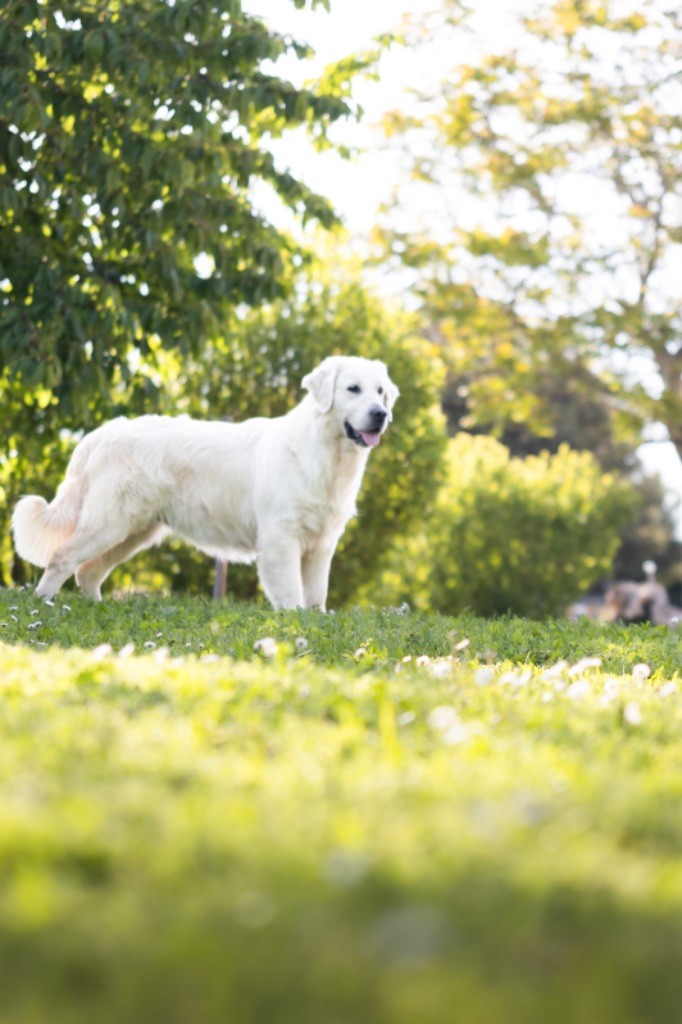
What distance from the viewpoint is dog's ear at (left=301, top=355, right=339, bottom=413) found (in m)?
8.50

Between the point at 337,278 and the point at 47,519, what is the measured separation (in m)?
8.71

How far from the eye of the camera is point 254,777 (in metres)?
2.90

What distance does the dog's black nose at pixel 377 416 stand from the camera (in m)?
8.38

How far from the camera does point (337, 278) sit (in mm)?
16938

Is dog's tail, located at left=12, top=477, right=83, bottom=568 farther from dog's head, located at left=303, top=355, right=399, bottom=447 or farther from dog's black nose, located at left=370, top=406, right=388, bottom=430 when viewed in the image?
dog's black nose, located at left=370, top=406, right=388, bottom=430

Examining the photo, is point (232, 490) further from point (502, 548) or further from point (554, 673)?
point (502, 548)

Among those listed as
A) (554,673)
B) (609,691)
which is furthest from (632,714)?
(554,673)

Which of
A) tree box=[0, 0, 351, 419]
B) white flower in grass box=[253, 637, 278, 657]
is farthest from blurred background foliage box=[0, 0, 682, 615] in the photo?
white flower in grass box=[253, 637, 278, 657]

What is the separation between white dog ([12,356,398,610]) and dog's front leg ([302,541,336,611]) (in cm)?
1

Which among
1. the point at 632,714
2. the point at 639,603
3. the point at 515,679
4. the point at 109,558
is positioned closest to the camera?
the point at 632,714

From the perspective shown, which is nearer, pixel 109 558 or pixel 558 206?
pixel 109 558

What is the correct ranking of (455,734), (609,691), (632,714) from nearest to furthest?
1. (455,734)
2. (632,714)
3. (609,691)

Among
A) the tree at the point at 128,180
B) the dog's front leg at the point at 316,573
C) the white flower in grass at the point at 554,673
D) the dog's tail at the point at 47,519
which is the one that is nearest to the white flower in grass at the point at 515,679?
the white flower in grass at the point at 554,673

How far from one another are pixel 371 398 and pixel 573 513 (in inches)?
514
